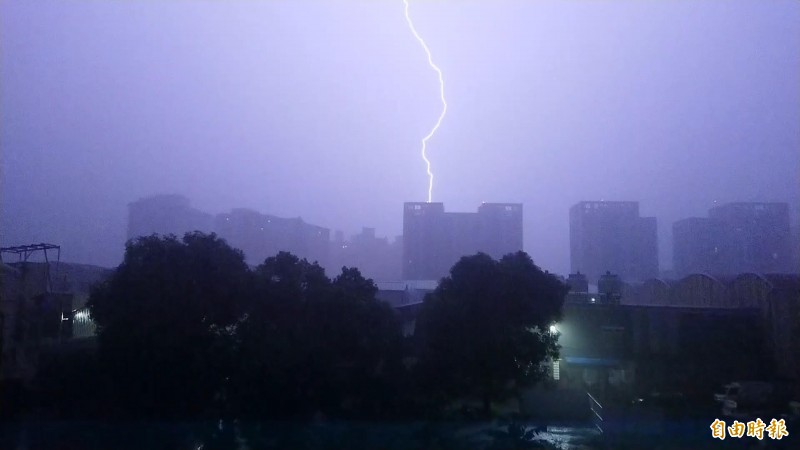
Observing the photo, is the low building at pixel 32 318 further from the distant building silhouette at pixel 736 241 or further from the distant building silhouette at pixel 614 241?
the distant building silhouette at pixel 736 241

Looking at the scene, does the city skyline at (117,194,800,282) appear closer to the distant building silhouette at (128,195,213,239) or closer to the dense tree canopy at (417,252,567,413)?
the distant building silhouette at (128,195,213,239)

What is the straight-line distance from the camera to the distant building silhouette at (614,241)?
20.9 m

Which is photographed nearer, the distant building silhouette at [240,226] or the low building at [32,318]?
the low building at [32,318]

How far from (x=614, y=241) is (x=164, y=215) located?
13.9m

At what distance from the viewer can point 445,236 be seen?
61.7 ft

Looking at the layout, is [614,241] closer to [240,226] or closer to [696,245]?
[696,245]

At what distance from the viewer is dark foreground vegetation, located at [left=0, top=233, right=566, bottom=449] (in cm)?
→ 958

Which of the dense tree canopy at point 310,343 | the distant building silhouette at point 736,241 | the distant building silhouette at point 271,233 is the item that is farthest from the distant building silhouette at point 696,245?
the dense tree canopy at point 310,343

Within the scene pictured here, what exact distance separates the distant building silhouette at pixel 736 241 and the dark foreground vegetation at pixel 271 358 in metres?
10.2

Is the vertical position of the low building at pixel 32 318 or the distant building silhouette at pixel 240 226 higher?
the distant building silhouette at pixel 240 226

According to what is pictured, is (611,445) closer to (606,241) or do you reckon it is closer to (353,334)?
(353,334)

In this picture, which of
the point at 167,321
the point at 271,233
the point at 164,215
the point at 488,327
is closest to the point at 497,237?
the point at 271,233

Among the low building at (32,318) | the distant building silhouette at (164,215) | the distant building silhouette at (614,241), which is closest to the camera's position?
the low building at (32,318)

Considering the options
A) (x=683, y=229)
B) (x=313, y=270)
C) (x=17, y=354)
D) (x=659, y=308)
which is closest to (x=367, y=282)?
(x=313, y=270)
